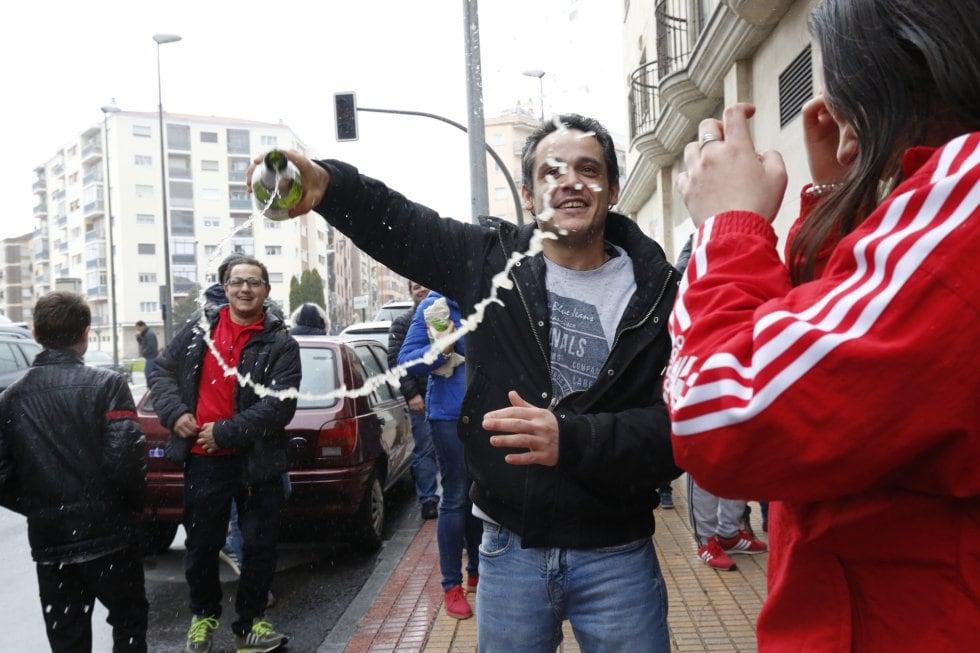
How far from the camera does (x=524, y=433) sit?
164cm

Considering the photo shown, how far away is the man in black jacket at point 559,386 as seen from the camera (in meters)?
1.86

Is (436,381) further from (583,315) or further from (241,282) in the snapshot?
(583,315)

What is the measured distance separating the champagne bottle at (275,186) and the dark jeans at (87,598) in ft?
7.31

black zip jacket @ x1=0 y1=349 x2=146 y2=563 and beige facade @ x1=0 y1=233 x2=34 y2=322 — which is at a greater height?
beige facade @ x1=0 y1=233 x2=34 y2=322

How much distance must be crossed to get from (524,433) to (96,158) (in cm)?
586

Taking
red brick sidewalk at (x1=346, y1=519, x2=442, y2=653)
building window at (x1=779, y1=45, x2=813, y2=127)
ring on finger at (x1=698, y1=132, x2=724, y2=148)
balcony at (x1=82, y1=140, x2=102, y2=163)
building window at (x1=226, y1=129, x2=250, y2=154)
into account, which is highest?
building window at (x1=779, y1=45, x2=813, y2=127)

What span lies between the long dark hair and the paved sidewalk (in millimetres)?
3201

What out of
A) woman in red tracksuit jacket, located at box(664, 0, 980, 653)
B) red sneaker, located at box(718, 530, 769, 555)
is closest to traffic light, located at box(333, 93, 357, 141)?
woman in red tracksuit jacket, located at box(664, 0, 980, 653)

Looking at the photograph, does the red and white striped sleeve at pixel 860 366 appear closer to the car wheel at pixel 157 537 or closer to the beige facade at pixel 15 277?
the car wheel at pixel 157 537

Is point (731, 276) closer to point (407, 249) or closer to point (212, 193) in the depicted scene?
point (407, 249)

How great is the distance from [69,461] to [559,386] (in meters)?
2.23

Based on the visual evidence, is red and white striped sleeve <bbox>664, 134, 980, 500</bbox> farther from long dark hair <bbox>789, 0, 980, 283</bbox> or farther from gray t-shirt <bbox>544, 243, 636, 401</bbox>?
gray t-shirt <bbox>544, 243, 636, 401</bbox>

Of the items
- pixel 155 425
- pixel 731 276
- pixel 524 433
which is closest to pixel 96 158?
pixel 155 425

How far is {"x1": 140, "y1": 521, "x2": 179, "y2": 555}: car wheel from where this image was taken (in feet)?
18.5
